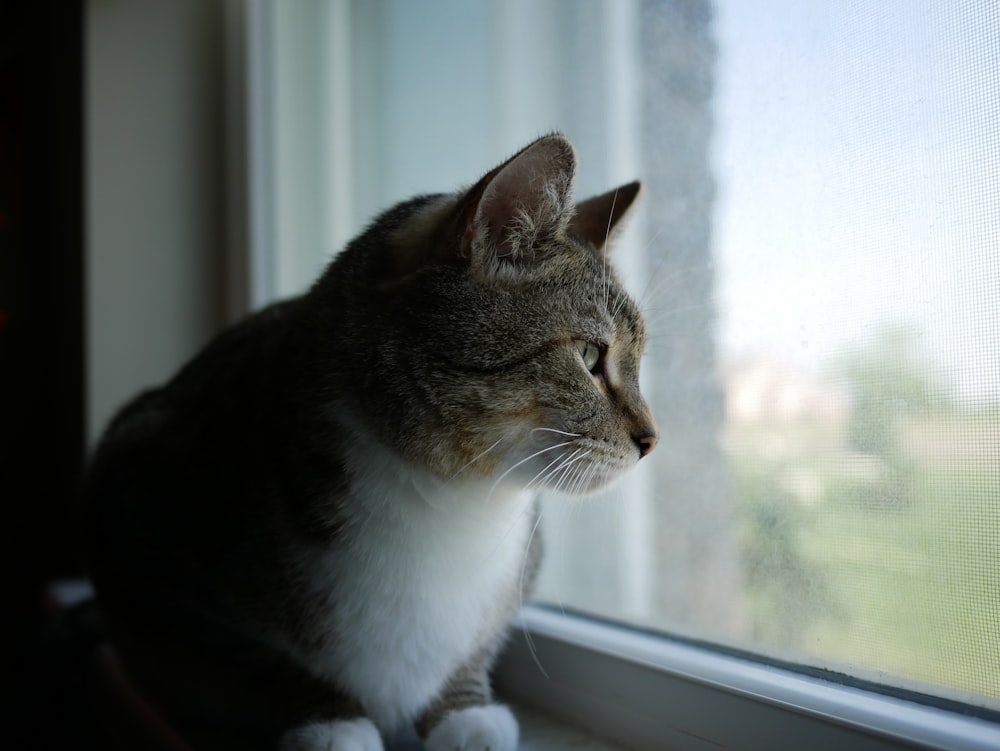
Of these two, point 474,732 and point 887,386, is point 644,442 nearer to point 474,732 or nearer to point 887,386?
point 887,386

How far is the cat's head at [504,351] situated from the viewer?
793mm

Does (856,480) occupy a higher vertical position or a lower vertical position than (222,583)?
higher

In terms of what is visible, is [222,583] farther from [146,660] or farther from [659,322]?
[659,322]

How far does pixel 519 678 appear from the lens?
108cm

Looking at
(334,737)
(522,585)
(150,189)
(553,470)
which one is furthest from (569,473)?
(150,189)

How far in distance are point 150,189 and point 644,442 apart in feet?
4.96

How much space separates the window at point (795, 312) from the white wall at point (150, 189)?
86cm

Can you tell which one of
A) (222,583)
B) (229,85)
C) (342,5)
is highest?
(342,5)

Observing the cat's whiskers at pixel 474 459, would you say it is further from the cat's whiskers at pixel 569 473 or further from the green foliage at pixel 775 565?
the green foliage at pixel 775 565

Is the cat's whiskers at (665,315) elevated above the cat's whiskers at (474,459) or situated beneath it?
elevated above

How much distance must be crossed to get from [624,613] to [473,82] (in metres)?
0.92

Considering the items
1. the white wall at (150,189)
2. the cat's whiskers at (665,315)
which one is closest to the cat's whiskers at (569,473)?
the cat's whiskers at (665,315)

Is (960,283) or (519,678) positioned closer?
(960,283)

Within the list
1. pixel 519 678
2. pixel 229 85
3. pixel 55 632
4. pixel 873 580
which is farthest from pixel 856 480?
pixel 229 85
